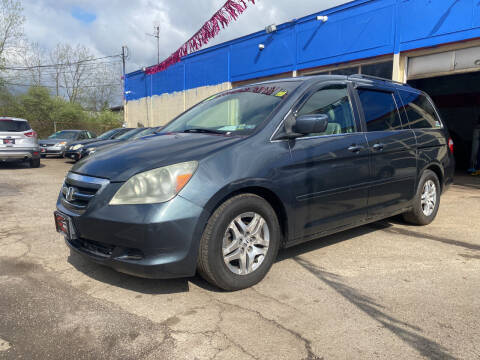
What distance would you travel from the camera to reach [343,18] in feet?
37.5

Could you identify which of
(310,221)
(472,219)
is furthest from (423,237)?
(310,221)

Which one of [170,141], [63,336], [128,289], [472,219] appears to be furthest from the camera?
[472,219]

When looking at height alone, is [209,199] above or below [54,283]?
above

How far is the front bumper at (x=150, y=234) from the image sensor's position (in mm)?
2586

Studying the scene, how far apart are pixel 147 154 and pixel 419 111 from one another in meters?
3.66

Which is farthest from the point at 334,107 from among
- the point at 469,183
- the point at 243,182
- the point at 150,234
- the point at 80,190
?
the point at 469,183

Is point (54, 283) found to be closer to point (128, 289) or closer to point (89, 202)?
point (128, 289)

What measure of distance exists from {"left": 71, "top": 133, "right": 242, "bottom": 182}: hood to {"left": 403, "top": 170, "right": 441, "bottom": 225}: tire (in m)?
2.83

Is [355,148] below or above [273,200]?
above

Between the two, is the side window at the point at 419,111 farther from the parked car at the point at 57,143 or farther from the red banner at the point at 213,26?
the parked car at the point at 57,143

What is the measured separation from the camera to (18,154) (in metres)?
11.9

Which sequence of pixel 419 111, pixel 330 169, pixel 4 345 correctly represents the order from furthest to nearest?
pixel 419 111, pixel 330 169, pixel 4 345

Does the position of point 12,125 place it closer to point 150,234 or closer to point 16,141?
point 16,141

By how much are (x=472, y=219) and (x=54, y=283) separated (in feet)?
17.9
